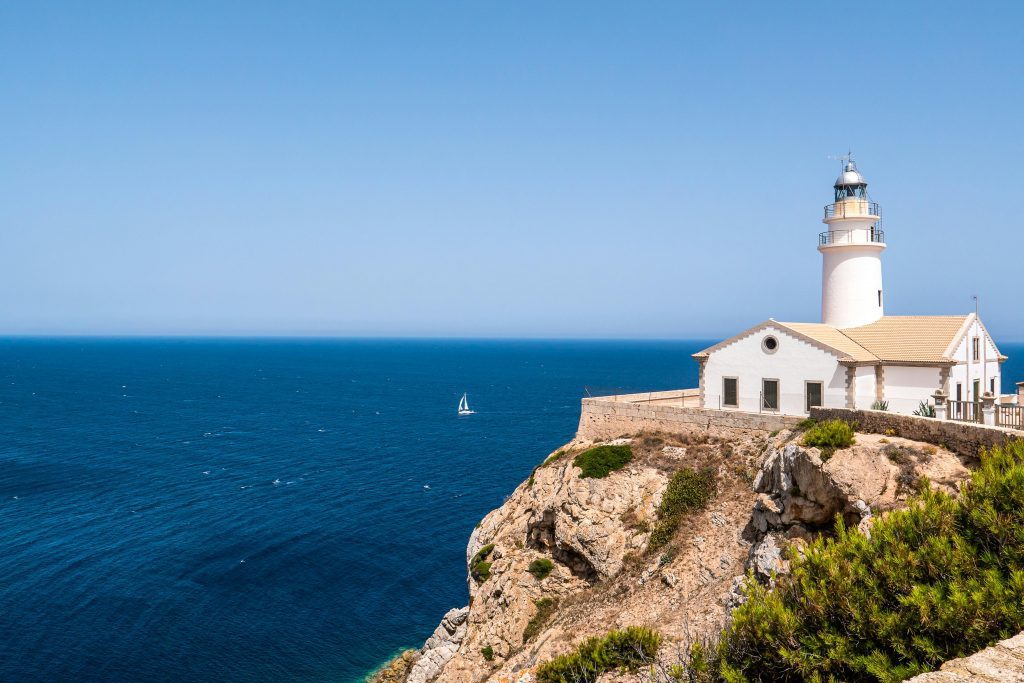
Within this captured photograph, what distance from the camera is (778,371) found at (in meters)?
37.7

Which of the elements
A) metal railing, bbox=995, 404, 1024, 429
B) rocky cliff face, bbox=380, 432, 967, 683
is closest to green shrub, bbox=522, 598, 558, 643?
rocky cliff face, bbox=380, 432, 967, 683

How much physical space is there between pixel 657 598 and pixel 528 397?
363 ft

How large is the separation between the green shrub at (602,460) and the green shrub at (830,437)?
10377 mm

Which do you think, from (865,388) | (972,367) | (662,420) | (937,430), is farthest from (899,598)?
(972,367)

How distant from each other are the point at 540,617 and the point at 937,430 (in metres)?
18.5

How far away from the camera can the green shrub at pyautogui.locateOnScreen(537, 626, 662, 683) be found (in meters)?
20.5

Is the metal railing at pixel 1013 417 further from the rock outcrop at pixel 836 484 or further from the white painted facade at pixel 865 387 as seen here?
the white painted facade at pixel 865 387

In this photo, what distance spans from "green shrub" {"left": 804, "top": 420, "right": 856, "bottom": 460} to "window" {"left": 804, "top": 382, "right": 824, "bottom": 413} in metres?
9.02

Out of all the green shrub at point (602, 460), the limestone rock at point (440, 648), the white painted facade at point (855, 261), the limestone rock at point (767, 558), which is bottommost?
the limestone rock at point (440, 648)

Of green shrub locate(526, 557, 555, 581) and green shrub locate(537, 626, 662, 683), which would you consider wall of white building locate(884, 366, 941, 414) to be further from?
green shrub locate(537, 626, 662, 683)

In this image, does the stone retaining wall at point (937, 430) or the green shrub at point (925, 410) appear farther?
the green shrub at point (925, 410)

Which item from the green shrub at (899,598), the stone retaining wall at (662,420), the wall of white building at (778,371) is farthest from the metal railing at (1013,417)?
the wall of white building at (778,371)

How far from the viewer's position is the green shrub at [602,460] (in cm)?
3512

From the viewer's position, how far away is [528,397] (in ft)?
456
